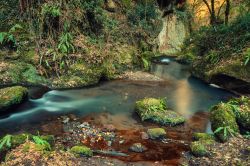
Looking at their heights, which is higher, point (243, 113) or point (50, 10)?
point (50, 10)

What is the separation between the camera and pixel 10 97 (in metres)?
8.45

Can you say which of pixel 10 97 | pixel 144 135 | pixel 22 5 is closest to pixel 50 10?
pixel 22 5

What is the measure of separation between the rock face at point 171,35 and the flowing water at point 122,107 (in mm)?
6723

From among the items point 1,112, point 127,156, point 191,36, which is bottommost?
point 127,156

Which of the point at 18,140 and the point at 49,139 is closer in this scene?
the point at 18,140

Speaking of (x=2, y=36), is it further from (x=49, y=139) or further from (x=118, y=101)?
(x=49, y=139)

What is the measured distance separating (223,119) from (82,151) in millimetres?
3405

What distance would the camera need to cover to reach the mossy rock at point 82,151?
20.3ft

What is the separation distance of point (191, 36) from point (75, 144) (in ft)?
52.7

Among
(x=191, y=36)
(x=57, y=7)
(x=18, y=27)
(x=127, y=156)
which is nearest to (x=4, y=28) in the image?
(x=18, y=27)

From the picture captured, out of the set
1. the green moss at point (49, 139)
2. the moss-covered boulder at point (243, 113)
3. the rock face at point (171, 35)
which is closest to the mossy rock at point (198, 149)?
the moss-covered boulder at point (243, 113)

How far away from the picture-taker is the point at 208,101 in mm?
10578

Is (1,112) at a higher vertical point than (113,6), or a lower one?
lower

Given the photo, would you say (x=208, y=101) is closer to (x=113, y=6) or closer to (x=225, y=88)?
(x=225, y=88)
